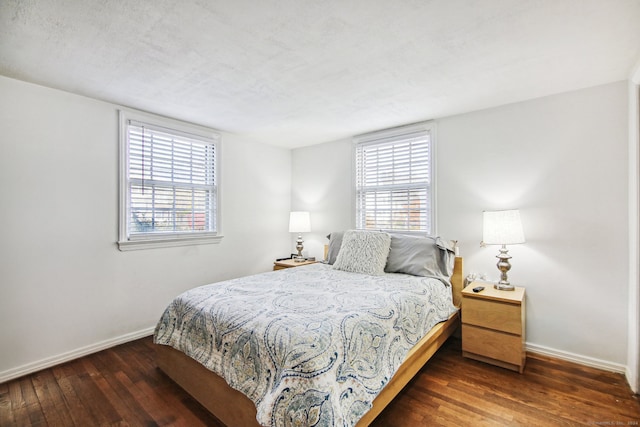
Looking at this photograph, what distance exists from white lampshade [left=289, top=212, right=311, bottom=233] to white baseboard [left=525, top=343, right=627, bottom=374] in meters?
2.79

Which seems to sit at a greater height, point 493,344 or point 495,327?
point 495,327

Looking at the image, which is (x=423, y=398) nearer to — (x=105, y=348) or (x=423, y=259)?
(x=423, y=259)

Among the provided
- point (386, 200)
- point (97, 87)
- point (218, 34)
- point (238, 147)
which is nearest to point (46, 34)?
point (97, 87)

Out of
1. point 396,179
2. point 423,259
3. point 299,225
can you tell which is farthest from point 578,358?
point 299,225

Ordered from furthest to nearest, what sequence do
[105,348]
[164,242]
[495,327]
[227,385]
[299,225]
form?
[299,225], [164,242], [105,348], [495,327], [227,385]

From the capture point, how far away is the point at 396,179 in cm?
355

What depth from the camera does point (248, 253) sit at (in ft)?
13.4

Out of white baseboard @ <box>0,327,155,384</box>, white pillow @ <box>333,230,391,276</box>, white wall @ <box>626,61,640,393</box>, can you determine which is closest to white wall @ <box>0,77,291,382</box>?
white baseboard @ <box>0,327,155,384</box>

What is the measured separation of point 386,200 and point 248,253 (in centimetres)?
205

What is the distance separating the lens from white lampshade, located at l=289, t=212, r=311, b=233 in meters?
4.13

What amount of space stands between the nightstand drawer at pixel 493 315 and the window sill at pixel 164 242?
2.91 metres

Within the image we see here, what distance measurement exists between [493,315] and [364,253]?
123 cm

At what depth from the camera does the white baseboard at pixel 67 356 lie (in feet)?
7.41

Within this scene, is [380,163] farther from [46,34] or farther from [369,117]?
[46,34]
